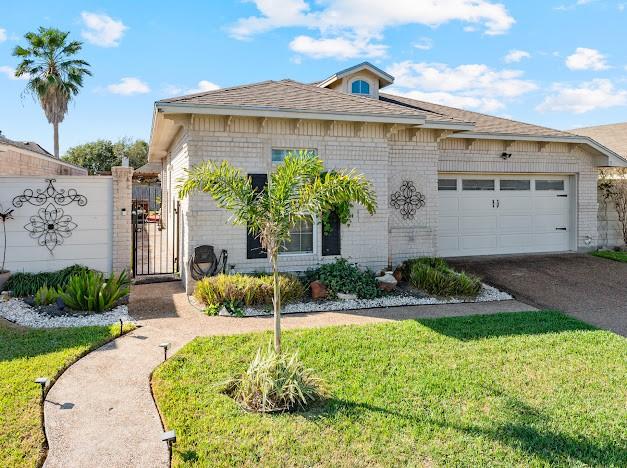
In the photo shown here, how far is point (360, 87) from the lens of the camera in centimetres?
1347

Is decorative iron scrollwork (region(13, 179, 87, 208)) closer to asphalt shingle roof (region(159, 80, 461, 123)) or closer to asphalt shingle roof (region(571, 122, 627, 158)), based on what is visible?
asphalt shingle roof (region(159, 80, 461, 123))

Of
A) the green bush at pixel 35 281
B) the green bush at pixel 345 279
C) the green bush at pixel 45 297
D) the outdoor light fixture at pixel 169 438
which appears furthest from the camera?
the green bush at pixel 345 279

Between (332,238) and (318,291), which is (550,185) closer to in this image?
(332,238)

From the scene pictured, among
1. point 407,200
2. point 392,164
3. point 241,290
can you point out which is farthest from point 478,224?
point 241,290

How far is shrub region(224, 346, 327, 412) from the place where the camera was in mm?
4344

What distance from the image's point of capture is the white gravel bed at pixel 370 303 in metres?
8.11

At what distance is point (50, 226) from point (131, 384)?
5830 mm

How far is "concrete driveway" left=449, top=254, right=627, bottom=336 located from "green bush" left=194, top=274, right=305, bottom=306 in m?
4.75

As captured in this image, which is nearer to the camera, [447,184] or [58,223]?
[58,223]

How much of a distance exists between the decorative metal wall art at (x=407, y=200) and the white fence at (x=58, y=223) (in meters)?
6.52

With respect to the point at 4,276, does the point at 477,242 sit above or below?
above

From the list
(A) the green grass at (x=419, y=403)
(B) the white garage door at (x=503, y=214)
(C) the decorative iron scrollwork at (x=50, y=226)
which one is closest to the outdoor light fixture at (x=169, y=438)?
(A) the green grass at (x=419, y=403)

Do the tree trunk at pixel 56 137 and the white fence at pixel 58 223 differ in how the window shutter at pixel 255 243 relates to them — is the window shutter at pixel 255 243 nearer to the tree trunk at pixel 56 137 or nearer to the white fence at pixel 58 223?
the white fence at pixel 58 223

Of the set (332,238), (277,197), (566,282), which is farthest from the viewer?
(566,282)
